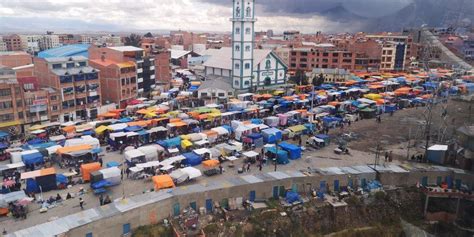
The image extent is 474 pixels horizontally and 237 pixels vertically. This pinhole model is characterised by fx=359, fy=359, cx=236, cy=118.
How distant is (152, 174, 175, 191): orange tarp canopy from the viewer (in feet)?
67.6

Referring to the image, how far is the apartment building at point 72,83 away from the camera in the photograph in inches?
1447

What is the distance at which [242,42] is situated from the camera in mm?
48125

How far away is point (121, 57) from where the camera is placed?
153 ft

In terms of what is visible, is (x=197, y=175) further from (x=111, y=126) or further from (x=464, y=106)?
(x=464, y=106)

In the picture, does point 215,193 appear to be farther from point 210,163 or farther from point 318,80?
point 318,80

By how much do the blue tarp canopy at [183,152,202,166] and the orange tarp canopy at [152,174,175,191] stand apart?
3.48 metres

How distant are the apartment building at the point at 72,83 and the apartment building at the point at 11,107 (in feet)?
13.5

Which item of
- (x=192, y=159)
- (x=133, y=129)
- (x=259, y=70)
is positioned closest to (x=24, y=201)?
(x=192, y=159)

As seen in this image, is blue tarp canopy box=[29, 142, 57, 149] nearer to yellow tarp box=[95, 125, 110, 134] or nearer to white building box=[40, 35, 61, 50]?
yellow tarp box=[95, 125, 110, 134]

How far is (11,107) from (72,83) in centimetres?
672

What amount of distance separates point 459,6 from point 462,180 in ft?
335

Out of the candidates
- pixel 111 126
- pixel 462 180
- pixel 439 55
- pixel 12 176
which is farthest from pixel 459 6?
pixel 12 176

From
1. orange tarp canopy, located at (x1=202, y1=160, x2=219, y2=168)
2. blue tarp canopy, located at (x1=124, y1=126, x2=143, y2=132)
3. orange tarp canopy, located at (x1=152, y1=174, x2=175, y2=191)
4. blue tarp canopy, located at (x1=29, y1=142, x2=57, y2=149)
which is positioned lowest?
orange tarp canopy, located at (x1=152, y1=174, x2=175, y2=191)

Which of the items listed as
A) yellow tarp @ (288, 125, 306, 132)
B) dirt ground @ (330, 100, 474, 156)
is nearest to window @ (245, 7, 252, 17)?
dirt ground @ (330, 100, 474, 156)
